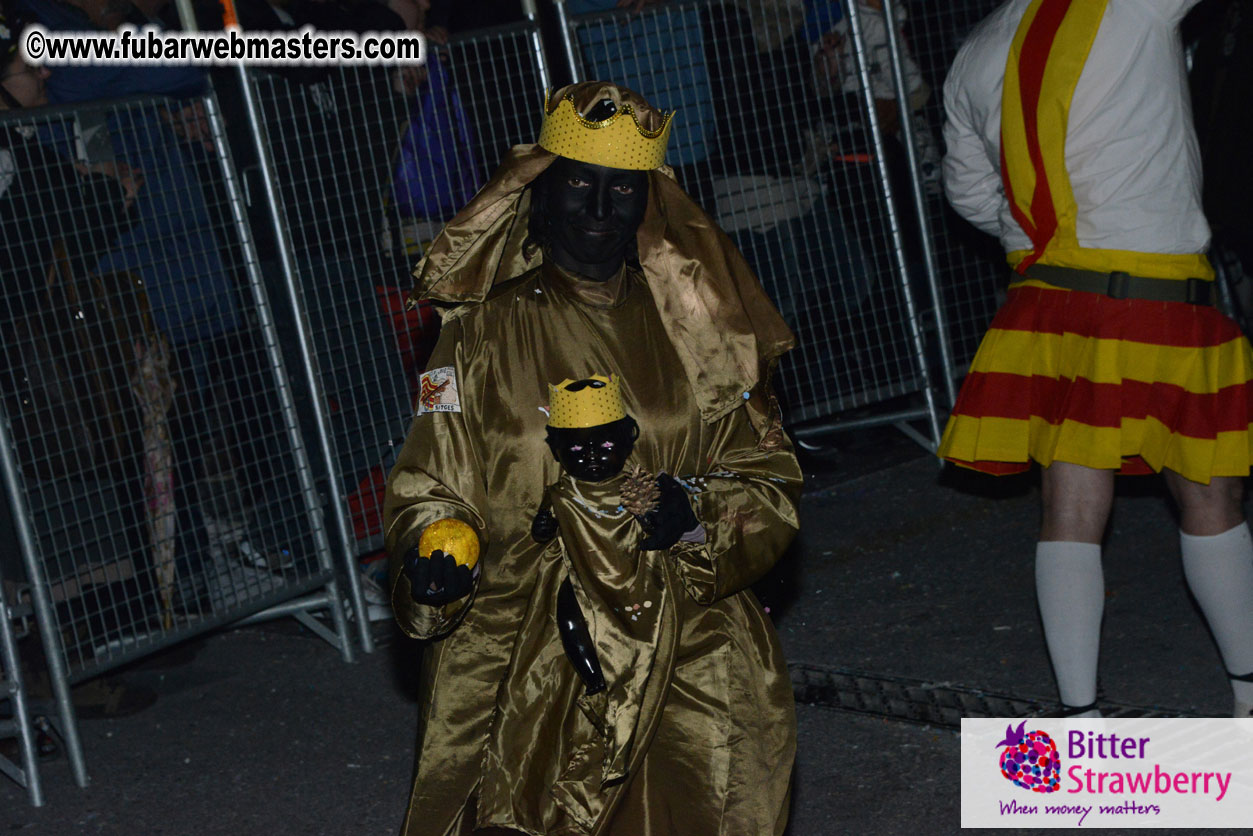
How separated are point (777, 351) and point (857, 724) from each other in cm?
207

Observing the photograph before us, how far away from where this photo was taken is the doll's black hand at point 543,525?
2.78 m

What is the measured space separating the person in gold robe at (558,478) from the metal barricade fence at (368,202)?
2687mm

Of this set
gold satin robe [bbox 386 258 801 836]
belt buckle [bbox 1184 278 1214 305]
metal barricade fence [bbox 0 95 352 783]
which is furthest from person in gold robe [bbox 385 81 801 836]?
metal barricade fence [bbox 0 95 352 783]

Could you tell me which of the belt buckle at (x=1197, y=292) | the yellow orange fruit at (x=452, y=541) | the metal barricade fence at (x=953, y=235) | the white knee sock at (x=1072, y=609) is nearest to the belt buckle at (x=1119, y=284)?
the belt buckle at (x=1197, y=292)

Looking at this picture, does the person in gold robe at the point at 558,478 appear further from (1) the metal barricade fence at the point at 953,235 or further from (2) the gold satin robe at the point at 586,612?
(1) the metal barricade fence at the point at 953,235

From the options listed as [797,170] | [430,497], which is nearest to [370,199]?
[797,170]

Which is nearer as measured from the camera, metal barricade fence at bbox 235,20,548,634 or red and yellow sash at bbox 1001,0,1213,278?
red and yellow sash at bbox 1001,0,1213,278

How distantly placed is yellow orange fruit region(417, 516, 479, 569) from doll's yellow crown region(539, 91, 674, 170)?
30.2 inches

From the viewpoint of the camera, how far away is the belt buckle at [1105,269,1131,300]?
403 cm

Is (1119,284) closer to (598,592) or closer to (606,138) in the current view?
(606,138)

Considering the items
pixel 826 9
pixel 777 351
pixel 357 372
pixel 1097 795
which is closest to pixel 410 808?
pixel 777 351

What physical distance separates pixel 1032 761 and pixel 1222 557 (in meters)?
0.79

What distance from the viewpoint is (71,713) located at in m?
4.82

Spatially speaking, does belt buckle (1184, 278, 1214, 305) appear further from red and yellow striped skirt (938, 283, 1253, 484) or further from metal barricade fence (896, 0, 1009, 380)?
metal barricade fence (896, 0, 1009, 380)
